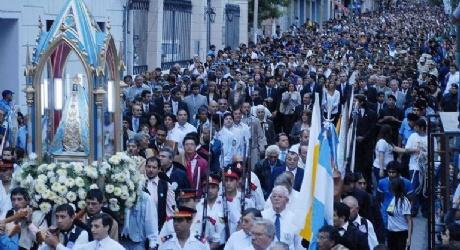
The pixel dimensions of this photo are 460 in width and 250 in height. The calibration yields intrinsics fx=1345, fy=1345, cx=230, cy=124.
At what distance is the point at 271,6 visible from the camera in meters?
56.7

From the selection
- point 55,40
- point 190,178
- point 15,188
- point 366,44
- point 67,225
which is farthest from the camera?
point 366,44

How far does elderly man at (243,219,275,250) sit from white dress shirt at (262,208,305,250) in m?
1.36

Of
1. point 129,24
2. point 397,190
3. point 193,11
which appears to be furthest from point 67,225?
point 193,11

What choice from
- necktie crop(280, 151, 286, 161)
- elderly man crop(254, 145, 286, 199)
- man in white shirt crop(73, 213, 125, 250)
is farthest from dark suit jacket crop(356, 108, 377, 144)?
man in white shirt crop(73, 213, 125, 250)

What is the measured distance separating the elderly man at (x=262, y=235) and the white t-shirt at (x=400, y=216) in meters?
4.51

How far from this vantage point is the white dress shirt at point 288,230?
12.8m

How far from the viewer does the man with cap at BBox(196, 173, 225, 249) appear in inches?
542

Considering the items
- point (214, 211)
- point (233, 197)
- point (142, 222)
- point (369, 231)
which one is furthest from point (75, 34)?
point (369, 231)

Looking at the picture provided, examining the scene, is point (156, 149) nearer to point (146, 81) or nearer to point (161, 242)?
point (161, 242)

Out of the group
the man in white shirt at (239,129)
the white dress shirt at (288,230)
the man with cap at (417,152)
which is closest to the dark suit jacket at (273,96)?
the man in white shirt at (239,129)

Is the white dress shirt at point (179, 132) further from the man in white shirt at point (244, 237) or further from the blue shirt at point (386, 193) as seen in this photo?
the man in white shirt at point (244, 237)

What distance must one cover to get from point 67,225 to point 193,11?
31.7 m

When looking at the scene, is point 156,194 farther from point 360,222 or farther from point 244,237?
point 244,237

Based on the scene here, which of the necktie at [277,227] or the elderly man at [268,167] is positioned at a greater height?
the elderly man at [268,167]
